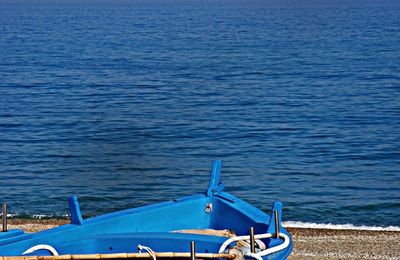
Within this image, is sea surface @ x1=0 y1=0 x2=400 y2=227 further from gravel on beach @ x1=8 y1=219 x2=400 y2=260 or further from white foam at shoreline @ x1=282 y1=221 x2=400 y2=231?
gravel on beach @ x1=8 y1=219 x2=400 y2=260

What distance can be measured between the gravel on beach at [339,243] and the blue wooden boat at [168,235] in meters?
2.91

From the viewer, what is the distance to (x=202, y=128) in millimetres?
35062

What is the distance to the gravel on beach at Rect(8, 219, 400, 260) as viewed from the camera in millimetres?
16406

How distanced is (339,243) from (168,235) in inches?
247

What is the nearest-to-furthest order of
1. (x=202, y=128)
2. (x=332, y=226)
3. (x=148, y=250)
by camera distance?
(x=148, y=250)
(x=332, y=226)
(x=202, y=128)

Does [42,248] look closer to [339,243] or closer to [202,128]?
[339,243]

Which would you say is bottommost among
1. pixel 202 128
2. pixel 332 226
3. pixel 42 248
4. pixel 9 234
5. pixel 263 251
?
pixel 332 226

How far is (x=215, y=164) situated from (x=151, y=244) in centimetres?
245

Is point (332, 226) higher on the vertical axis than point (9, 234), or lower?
lower

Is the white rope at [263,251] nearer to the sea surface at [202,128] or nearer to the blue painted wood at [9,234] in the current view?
the blue painted wood at [9,234]

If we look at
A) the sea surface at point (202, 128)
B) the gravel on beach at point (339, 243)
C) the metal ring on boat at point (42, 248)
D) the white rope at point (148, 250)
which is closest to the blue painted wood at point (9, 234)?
the metal ring on boat at point (42, 248)

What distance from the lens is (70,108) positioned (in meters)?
40.4

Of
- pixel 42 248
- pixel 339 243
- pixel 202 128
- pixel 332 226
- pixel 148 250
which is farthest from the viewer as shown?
pixel 202 128

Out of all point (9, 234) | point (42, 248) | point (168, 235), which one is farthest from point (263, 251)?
point (9, 234)
